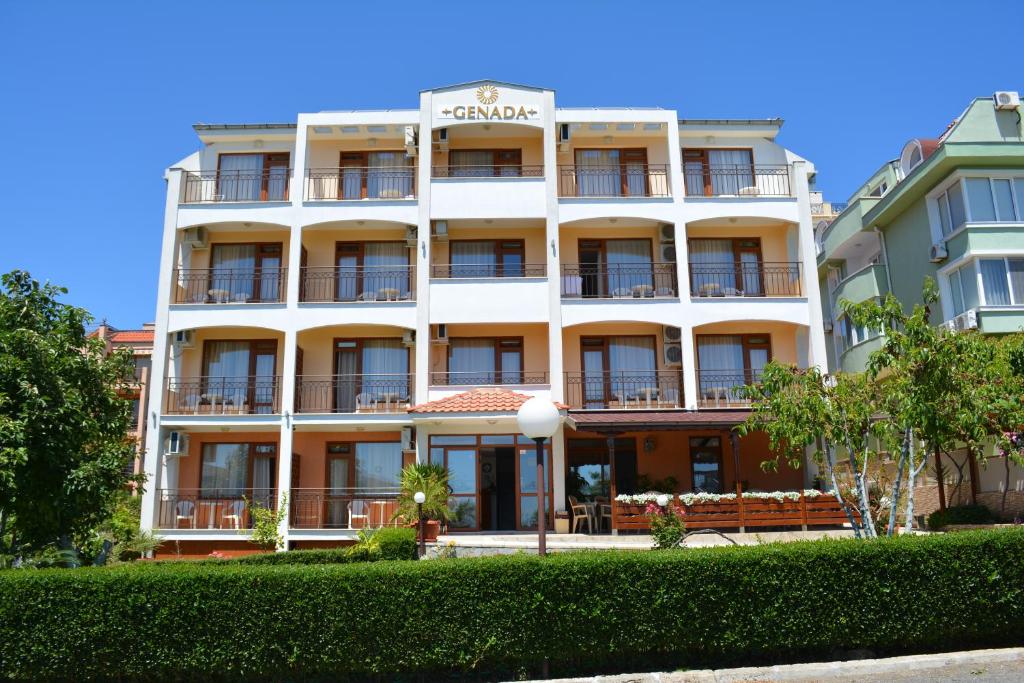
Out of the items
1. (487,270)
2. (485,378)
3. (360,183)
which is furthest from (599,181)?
(360,183)

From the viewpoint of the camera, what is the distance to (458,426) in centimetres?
2284

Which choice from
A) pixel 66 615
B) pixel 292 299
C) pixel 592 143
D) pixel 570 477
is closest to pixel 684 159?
pixel 592 143

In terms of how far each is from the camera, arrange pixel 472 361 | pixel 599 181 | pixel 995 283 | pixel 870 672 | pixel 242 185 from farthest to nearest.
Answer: pixel 242 185, pixel 599 181, pixel 472 361, pixel 995 283, pixel 870 672

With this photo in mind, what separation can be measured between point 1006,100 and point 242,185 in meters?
22.9

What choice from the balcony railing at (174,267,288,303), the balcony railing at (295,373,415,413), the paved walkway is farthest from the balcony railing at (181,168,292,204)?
the paved walkway

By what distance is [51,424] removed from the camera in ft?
41.0

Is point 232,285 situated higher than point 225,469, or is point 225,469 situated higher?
point 232,285

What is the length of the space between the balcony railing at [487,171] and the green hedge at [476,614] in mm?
16912

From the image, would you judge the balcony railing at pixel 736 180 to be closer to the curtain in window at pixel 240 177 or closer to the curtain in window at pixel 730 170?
the curtain in window at pixel 730 170

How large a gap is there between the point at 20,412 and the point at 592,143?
18.3m

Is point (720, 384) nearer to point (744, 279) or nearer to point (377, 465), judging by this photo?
point (744, 279)

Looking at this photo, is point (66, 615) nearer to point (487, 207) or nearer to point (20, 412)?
point (20, 412)

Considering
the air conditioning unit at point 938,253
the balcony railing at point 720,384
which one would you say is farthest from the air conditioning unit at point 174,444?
the air conditioning unit at point 938,253

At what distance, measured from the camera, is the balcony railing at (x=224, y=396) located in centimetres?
2403
